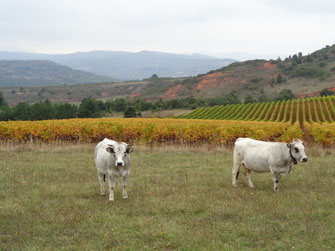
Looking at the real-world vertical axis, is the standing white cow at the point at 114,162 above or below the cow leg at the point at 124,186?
above

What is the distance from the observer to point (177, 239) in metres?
7.98

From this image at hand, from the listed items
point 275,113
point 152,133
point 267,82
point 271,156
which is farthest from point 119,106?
point 267,82

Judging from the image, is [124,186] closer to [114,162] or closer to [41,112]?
→ [114,162]

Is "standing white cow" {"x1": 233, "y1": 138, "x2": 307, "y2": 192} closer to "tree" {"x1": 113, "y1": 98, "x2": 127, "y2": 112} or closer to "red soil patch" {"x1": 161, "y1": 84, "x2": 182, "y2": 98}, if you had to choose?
"tree" {"x1": 113, "y1": 98, "x2": 127, "y2": 112}

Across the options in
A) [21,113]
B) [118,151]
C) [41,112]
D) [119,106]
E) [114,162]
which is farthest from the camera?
[119,106]

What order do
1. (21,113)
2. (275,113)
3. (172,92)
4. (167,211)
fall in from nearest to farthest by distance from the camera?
(167,211), (275,113), (21,113), (172,92)

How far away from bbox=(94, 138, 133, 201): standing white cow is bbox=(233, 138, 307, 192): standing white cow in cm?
486

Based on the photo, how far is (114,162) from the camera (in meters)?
11.4

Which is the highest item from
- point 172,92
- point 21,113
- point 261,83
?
point 261,83

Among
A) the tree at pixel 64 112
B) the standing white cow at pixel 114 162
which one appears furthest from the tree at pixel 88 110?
the standing white cow at pixel 114 162

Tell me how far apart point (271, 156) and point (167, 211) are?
4.98 meters

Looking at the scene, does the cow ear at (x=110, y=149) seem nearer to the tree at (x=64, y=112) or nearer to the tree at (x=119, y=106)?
→ the tree at (x=64, y=112)

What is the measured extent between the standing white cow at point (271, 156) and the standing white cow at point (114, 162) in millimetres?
4856

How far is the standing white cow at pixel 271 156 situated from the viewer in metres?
12.1
